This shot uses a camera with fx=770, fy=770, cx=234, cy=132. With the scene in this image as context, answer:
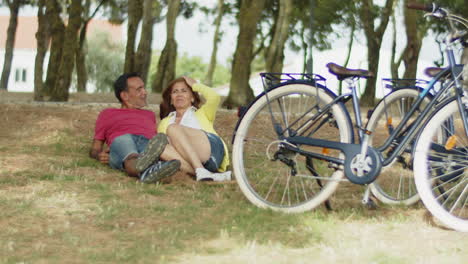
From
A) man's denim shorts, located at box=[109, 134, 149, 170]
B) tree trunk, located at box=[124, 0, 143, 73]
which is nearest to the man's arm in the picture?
man's denim shorts, located at box=[109, 134, 149, 170]

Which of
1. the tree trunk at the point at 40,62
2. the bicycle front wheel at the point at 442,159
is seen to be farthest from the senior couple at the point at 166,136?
the tree trunk at the point at 40,62

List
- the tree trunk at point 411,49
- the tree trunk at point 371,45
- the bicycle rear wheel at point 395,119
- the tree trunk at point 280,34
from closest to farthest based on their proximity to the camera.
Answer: the bicycle rear wheel at point 395,119, the tree trunk at point 411,49, the tree trunk at point 371,45, the tree trunk at point 280,34

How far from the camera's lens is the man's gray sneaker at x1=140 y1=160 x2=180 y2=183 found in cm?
672

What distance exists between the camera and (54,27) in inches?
661

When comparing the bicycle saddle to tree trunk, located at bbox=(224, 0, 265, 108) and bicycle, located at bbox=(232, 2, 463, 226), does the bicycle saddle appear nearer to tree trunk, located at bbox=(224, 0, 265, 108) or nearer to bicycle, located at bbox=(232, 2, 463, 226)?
bicycle, located at bbox=(232, 2, 463, 226)

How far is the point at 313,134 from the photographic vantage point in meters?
5.92

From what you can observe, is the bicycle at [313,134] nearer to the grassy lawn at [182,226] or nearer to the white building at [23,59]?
the grassy lawn at [182,226]

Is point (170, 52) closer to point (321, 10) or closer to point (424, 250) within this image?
point (321, 10)

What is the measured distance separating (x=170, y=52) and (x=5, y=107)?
44.9ft

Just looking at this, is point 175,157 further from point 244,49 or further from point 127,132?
point 244,49

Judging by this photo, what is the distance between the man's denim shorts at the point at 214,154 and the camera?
7.38m

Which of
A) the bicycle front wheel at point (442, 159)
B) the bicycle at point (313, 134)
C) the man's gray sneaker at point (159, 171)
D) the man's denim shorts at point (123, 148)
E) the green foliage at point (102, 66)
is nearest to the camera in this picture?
the bicycle front wheel at point (442, 159)

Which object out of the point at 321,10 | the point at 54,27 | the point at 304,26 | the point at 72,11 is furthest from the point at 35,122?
the point at 304,26

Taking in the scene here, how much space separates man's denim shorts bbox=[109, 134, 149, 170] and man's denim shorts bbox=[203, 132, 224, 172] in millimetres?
726
